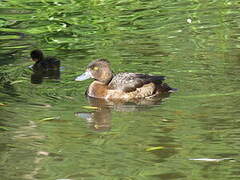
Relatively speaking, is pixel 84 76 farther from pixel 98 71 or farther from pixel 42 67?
pixel 42 67

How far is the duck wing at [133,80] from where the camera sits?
10430 mm

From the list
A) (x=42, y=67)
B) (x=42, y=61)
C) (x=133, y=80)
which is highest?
(x=133, y=80)

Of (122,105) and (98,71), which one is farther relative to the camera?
(98,71)

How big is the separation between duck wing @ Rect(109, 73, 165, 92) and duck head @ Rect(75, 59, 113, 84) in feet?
0.92

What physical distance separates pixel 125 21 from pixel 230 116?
18.6 feet

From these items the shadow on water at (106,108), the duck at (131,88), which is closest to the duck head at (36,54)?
the duck at (131,88)

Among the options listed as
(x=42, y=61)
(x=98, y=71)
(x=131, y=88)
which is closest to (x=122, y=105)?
(x=131, y=88)

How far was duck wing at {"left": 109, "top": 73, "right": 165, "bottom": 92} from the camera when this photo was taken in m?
10.4

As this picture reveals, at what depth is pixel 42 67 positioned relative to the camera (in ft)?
39.5

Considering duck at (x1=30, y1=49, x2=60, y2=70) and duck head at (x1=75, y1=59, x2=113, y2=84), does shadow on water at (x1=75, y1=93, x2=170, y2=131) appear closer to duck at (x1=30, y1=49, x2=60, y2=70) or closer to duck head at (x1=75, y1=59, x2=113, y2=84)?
duck head at (x1=75, y1=59, x2=113, y2=84)

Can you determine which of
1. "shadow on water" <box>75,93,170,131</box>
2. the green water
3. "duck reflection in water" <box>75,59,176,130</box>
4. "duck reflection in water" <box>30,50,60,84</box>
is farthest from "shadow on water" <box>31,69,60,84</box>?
"shadow on water" <box>75,93,170,131</box>

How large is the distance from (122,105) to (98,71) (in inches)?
36.3

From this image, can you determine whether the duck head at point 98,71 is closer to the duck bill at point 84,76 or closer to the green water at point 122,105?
the duck bill at point 84,76

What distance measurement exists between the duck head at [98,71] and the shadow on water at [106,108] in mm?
530
